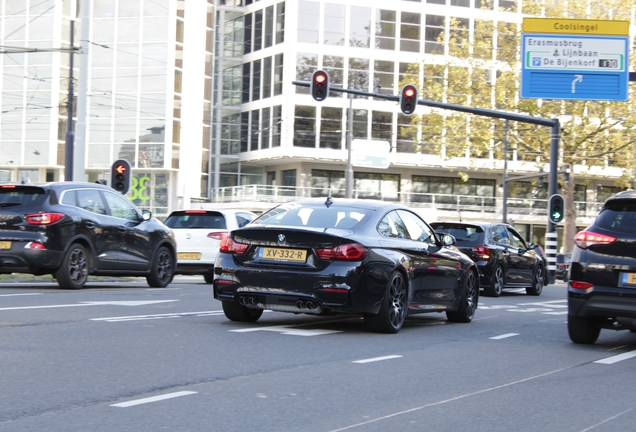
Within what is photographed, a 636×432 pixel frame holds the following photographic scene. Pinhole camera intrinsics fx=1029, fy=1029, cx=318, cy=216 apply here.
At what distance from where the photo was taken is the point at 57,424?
5594mm

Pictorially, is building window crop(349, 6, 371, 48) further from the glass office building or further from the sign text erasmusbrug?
the sign text erasmusbrug

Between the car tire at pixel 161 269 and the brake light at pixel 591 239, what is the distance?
9467 mm

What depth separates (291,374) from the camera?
7.78m

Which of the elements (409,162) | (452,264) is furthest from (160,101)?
(452,264)

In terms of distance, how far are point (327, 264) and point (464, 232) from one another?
38.7 feet

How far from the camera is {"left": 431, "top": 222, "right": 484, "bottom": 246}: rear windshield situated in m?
21.7

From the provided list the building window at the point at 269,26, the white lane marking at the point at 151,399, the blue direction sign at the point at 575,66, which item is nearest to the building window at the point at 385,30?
the building window at the point at 269,26

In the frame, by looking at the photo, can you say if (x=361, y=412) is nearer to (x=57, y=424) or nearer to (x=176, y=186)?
(x=57, y=424)

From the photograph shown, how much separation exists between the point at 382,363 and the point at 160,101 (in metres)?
50.3

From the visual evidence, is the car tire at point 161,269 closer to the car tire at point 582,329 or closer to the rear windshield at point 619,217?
the car tire at point 582,329

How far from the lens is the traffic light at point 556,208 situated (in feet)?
107

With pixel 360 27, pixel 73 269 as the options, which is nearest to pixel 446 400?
pixel 73 269

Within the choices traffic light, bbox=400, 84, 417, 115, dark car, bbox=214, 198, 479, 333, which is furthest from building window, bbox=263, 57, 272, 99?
dark car, bbox=214, 198, 479, 333

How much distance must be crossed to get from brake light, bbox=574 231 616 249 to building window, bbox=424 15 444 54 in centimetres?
5354
